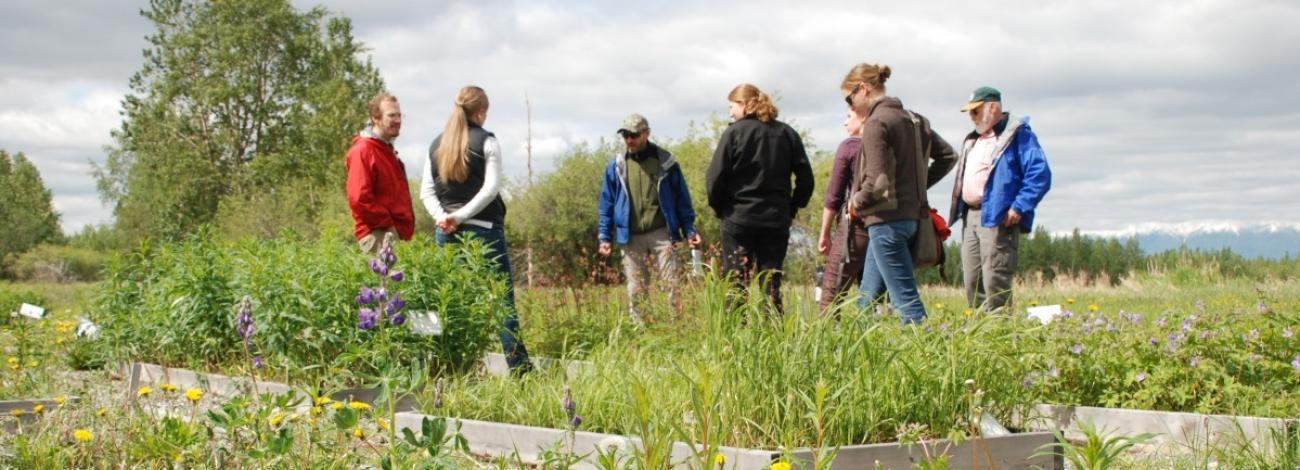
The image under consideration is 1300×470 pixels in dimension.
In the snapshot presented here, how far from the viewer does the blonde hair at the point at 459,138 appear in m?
7.01

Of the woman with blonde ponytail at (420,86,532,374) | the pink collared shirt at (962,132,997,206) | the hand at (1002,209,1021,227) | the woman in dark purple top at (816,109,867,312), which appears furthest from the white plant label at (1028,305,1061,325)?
the woman with blonde ponytail at (420,86,532,374)

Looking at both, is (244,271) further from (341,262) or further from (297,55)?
(297,55)

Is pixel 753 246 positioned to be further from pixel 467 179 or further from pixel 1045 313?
pixel 1045 313

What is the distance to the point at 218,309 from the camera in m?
6.48

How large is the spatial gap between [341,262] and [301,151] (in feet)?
122

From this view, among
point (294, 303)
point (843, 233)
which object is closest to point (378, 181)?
point (294, 303)

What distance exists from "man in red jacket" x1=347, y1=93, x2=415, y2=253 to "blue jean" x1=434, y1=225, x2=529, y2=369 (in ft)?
1.08

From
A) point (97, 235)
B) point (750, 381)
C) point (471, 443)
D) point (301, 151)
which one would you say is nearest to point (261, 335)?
point (471, 443)

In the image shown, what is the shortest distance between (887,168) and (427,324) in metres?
2.61

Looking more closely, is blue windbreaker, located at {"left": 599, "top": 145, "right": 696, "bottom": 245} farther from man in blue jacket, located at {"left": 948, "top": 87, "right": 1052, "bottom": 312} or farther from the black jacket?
man in blue jacket, located at {"left": 948, "top": 87, "right": 1052, "bottom": 312}

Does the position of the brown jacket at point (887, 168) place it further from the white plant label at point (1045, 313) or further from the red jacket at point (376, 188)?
the red jacket at point (376, 188)

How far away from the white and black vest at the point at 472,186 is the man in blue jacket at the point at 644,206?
144cm

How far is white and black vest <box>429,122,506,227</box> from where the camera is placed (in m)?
7.08

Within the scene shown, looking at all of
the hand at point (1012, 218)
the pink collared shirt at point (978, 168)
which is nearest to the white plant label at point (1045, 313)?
the hand at point (1012, 218)
